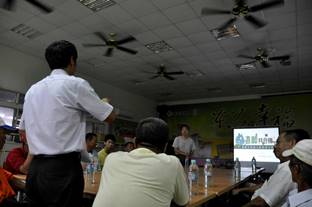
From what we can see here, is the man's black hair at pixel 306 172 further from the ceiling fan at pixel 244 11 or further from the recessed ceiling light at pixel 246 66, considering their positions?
the recessed ceiling light at pixel 246 66

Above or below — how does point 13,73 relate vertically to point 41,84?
above

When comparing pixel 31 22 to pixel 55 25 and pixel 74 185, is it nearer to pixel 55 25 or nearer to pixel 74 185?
pixel 55 25

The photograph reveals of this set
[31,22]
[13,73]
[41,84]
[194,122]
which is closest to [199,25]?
[31,22]

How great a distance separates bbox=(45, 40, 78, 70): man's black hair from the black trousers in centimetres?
48

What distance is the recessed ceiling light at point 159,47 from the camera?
17.3 feet

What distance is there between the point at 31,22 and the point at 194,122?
675 cm

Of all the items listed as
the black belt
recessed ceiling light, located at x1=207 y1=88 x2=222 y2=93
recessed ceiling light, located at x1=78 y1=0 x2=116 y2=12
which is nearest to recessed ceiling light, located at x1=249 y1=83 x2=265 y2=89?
recessed ceiling light, located at x1=207 y1=88 x2=222 y2=93

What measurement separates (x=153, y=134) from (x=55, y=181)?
491 mm

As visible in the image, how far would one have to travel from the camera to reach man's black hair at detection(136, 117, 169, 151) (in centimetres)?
120

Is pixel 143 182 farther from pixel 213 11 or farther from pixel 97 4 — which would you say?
pixel 97 4

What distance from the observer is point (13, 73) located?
18.4ft

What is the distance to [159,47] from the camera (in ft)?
17.9

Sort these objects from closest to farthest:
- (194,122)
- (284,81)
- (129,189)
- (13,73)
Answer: (129,189) → (13,73) → (284,81) → (194,122)

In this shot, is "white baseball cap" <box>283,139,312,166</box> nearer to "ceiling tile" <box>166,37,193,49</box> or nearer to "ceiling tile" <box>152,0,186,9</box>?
"ceiling tile" <box>152,0,186,9</box>
